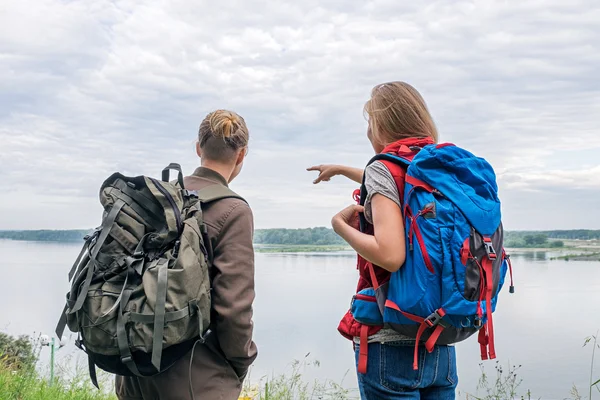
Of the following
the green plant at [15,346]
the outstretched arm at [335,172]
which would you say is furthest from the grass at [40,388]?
the outstretched arm at [335,172]

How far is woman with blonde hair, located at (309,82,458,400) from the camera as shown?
5.99 feet

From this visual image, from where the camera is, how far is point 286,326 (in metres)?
16.6

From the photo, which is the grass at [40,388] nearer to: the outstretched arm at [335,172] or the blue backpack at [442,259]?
the outstretched arm at [335,172]

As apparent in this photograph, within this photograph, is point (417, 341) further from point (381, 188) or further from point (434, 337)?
point (381, 188)

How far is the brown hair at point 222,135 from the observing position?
2277 millimetres

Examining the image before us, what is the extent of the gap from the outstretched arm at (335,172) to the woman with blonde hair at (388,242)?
0.92ft

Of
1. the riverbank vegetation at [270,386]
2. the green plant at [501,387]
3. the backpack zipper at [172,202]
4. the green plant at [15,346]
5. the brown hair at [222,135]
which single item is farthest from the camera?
the green plant at [15,346]

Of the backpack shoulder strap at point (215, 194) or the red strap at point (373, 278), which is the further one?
the backpack shoulder strap at point (215, 194)

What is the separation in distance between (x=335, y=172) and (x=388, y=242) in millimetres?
619

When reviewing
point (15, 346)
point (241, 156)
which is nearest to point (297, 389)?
point (241, 156)

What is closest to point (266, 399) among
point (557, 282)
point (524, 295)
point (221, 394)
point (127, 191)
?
point (221, 394)

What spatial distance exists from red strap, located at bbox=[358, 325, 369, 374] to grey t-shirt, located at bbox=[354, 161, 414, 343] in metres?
0.02

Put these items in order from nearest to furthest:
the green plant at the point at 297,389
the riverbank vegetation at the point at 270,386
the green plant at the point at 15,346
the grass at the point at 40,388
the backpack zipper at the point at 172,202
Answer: the backpack zipper at the point at 172,202 → the grass at the point at 40,388 → the riverbank vegetation at the point at 270,386 → the green plant at the point at 297,389 → the green plant at the point at 15,346

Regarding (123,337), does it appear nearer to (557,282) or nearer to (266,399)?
(266,399)
